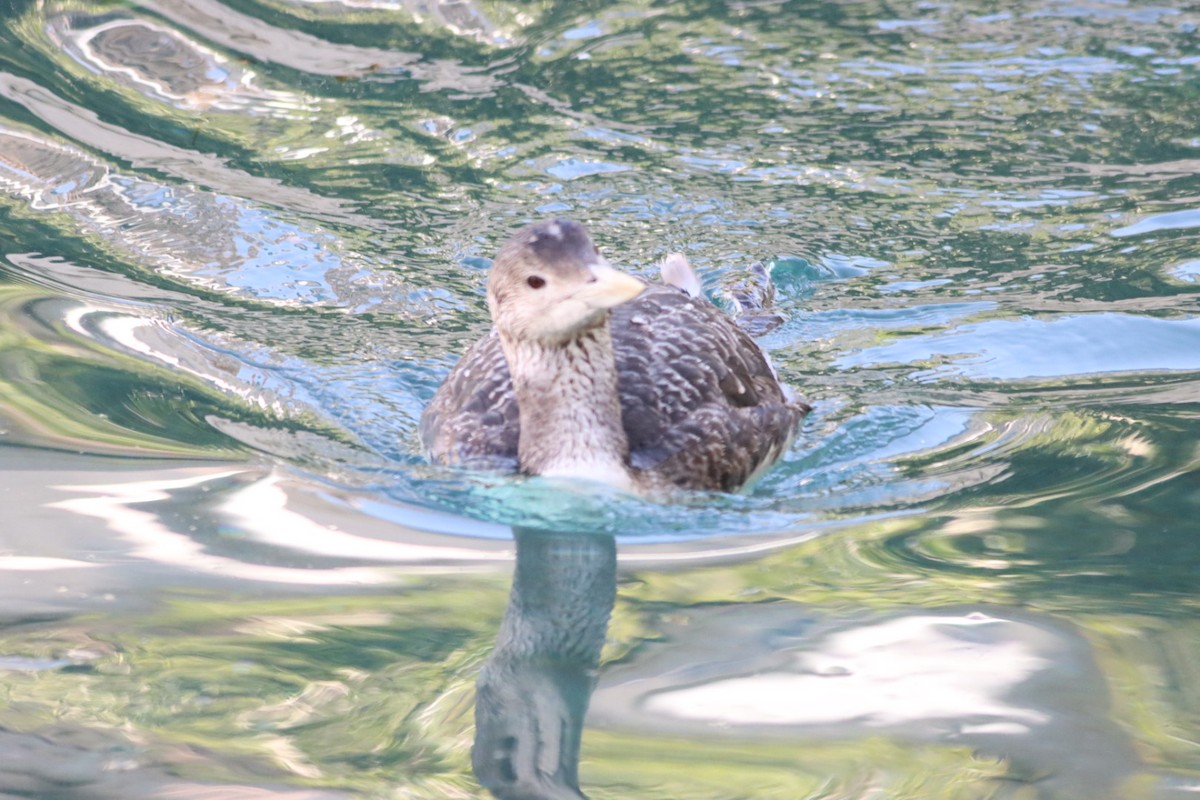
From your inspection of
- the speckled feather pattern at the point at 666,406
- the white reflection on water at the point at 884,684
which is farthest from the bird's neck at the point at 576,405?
the white reflection on water at the point at 884,684

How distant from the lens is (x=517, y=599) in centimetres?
470

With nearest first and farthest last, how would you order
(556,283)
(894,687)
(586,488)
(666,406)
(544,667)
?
(894,687) → (544,667) → (556,283) → (586,488) → (666,406)

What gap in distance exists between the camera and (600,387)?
5637mm

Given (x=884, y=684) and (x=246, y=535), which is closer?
(x=884, y=684)

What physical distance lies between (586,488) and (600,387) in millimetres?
398

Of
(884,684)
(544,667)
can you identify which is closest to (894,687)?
(884,684)

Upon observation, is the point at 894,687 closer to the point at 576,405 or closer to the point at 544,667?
the point at 544,667

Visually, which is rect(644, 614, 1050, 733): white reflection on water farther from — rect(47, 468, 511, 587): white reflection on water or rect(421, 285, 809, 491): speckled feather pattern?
rect(421, 285, 809, 491): speckled feather pattern

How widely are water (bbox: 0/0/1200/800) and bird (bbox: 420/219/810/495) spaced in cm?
17

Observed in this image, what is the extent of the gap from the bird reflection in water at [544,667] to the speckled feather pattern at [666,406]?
2.18 feet

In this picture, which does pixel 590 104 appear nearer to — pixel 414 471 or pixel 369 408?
pixel 369 408

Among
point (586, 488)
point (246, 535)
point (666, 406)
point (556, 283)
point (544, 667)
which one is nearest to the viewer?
point (544, 667)

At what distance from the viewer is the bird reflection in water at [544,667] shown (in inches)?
149

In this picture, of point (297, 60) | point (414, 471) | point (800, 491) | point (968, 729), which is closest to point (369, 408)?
point (414, 471)
